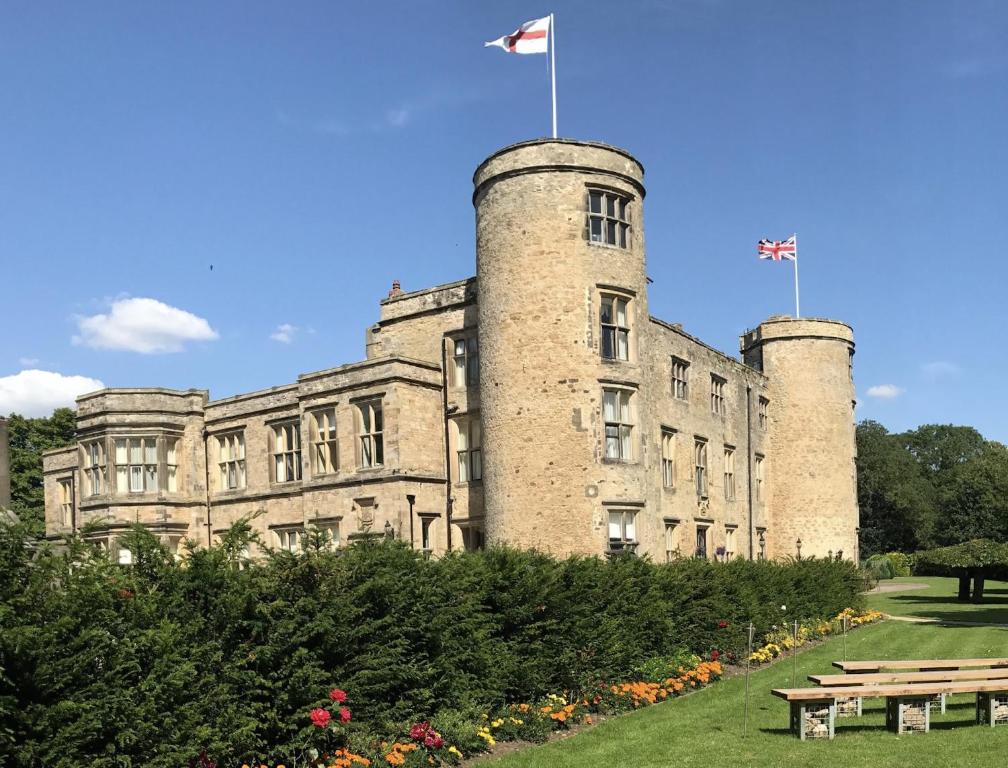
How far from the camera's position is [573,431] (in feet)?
83.3

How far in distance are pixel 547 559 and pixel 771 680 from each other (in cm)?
619

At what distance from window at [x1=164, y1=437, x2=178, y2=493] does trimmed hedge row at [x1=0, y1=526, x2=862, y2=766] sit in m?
22.5

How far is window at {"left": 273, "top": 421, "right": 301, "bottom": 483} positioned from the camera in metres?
32.1

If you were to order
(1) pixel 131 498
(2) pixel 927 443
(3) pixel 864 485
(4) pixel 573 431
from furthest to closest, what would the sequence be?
(2) pixel 927 443 → (3) pixel 864 485 → (1) pixel 131 498 → (4) pixel 573 431

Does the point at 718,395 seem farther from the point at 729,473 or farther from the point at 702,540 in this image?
the point at 702,540

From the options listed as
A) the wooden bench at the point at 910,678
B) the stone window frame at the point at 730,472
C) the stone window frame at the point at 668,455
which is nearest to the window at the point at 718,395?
the stone window frame at the point at 730,472

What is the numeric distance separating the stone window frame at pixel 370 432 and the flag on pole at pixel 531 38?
10.8 m

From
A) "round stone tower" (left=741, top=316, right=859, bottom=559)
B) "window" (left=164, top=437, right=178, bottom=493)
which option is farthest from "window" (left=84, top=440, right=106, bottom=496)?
"round stone tower" (left=741, top=316, right=859, bottom=559)

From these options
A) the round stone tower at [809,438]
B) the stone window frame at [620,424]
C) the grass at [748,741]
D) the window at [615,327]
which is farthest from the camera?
the round stone tower at [809,438]

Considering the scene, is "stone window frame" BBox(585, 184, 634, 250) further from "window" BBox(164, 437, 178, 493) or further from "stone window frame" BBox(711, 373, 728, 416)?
"window" BBox(164, 437, 178, 493)

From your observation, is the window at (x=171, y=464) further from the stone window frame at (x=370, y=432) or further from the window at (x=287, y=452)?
the stone window frame at (x=370, y=432)

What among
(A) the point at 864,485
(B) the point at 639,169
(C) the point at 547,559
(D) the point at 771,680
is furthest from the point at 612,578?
(A) the point at 864,485

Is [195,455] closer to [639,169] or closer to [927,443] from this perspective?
[639,169]

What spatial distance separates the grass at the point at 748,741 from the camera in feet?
38.5
